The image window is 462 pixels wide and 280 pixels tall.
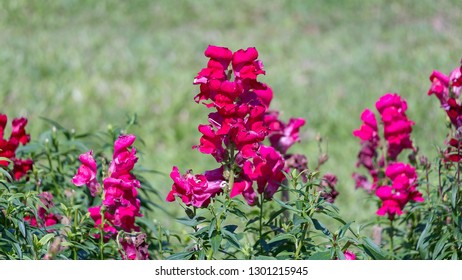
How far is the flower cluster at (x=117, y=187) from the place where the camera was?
106 inches

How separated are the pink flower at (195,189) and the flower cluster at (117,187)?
0.17 metres

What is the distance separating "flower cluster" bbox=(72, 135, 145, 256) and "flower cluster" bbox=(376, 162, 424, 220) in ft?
3.13

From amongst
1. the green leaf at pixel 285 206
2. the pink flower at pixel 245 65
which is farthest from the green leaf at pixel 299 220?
the pink flower at pixel 245 65

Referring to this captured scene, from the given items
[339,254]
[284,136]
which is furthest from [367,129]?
[339,254]

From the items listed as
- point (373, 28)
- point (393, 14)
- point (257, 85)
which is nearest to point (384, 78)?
point (373, 28)

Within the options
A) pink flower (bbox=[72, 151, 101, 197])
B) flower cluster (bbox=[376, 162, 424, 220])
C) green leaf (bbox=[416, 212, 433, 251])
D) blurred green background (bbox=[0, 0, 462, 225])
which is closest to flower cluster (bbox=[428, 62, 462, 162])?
Result: flower cluster (bbox=[376, 162, 424, 220])

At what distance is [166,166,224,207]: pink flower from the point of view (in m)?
2.59

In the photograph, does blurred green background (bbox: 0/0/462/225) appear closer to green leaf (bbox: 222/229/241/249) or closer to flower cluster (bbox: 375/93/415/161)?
flower cluster (bbox: 375/93/415/161)

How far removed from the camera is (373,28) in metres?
10.8

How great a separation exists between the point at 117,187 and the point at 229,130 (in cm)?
42

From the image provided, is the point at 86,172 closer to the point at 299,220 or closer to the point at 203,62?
the point at 299,220

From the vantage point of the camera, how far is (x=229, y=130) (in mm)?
2555

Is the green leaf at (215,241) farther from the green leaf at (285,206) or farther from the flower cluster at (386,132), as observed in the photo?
the flower cluster at (386,132)
